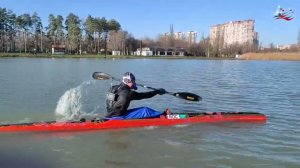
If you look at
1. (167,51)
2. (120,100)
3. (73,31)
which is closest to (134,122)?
(120,100)

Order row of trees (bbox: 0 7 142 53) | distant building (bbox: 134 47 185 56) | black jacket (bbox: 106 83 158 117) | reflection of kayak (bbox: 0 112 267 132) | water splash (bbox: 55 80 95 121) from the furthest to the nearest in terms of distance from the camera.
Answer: distant building (bbox: 134 47 185 56) < row of trees (bbox: 0 7 142 53) < water splash (bbox: 55 80 95 121) < black jacket (bbox: 106 83 158 117) < reflection of kayak (bbox: 0 112 267 132)

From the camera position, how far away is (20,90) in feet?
70.9

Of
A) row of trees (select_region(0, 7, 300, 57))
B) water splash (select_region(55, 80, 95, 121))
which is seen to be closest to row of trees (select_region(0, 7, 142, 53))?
row of trees (select_region(0, 7, 300, 57))

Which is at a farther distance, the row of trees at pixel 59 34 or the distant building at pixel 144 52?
the distant building at pixel 144 52

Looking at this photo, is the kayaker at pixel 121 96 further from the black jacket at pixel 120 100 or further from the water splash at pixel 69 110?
the water splash at pixel 69 110

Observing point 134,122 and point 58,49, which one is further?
point 58,49

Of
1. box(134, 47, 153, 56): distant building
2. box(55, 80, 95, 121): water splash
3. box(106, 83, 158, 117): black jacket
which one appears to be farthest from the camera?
box(134, 47, 153, 56): distant building

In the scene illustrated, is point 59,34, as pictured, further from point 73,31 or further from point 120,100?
point 120,100

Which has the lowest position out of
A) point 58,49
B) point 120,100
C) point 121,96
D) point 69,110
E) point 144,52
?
point 69,110

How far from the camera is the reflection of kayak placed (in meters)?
10.6

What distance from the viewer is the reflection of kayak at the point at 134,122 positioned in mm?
10586

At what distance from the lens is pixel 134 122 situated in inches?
458

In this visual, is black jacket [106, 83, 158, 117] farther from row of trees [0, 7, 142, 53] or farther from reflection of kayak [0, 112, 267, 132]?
row of trees [0, 7, 142, 53]

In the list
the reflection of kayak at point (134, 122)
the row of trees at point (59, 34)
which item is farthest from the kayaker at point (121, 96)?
the row of trees at point (59, 34)
